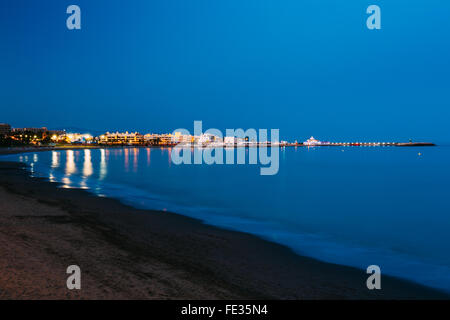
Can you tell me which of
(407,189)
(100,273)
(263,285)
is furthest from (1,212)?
(407,189)

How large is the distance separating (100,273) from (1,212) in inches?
321

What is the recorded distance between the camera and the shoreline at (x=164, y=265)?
648cm

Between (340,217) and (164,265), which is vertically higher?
(164,265)

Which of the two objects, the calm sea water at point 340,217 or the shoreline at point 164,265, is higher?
the shoreline at point 164,265

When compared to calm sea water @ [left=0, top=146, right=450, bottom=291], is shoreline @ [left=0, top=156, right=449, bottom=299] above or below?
above

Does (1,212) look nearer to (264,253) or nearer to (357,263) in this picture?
(264,253)

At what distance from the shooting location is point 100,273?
23.2 feet

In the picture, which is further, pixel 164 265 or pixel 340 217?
pixel 340 217

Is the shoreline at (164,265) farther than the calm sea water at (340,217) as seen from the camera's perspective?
No

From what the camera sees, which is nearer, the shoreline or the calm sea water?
the shoreline

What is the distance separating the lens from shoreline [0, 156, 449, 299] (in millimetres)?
6484

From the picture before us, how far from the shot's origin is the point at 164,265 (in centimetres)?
793
